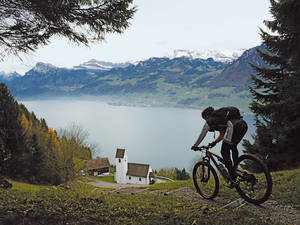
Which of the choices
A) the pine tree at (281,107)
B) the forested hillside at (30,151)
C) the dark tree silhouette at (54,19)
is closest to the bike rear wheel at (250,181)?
the dark tree silhouette at (54,19)

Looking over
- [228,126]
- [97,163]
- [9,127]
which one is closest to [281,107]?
[228,126]

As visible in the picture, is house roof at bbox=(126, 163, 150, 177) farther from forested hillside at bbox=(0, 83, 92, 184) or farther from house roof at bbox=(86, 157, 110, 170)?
forested hillside at bbox=(0, 83, 92, 184)

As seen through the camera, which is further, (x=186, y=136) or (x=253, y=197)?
(x=186, y=136)

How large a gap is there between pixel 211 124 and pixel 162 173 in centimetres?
5907

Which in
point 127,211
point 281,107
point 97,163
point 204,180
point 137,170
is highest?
point 281,107

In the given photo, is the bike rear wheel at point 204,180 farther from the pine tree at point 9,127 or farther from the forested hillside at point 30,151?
the pine tree at point 9,127

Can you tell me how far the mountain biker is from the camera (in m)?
4.74

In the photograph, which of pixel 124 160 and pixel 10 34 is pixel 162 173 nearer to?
pixel 124 160

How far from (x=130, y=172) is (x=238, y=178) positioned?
52966 mm

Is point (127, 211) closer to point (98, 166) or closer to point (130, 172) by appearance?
point (130, 172)

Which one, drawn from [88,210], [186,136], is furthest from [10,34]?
[186,136]

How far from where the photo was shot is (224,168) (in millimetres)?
5324

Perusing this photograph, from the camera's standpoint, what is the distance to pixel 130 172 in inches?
2197

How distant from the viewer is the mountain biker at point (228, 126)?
15.6ft
